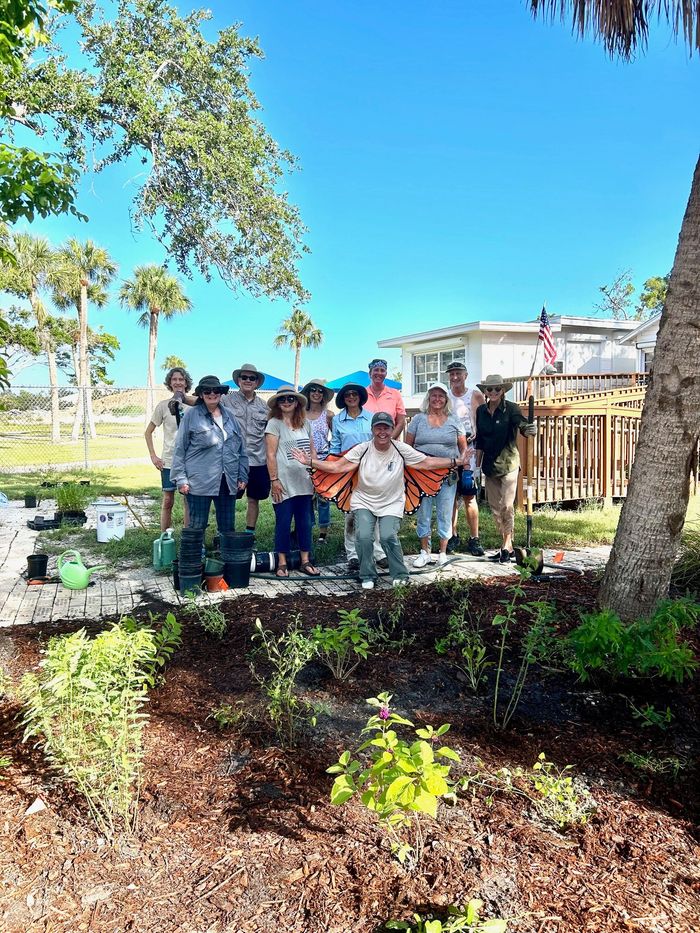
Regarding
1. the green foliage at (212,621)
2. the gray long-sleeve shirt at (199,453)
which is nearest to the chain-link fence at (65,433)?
the gray long-sleeve shirt at (199,453)

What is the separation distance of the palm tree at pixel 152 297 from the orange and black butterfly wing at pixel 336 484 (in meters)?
38.9

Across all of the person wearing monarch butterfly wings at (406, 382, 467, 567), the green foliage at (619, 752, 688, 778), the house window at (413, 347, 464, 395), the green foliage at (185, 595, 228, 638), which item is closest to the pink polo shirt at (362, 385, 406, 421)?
the person wearing monarch butterfly wings at (406, 382, 467, 567)

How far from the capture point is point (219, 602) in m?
4.80

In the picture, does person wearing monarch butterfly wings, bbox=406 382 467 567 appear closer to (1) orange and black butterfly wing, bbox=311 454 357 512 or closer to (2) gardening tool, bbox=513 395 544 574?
(2) gardening tool, bbox=513 395 544 574

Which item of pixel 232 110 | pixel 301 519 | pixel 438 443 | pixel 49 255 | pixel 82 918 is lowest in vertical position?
pixel 82 918

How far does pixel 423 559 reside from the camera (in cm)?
599

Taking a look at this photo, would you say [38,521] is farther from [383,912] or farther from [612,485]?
[612,485]

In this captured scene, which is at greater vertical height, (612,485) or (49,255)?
(49,255)

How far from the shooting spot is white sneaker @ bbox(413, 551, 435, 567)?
591 cm

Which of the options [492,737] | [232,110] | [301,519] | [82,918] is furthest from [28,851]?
[232,110]

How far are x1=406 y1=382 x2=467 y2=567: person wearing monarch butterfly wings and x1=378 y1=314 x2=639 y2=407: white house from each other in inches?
586

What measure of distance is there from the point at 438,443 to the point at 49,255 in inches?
1493

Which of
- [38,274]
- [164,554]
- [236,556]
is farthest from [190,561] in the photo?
[38,274]

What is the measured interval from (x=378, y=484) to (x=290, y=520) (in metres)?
1.08
